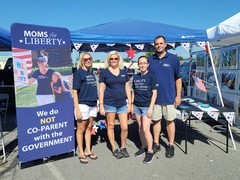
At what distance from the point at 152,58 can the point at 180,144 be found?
6.24ft

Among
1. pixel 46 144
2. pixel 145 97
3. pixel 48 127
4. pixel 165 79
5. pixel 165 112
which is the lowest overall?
pixel 46 144

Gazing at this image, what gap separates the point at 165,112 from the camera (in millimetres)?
4465

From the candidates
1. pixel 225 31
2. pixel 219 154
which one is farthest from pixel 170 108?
pixel 225 31

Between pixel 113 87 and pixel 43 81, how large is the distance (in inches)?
41.3

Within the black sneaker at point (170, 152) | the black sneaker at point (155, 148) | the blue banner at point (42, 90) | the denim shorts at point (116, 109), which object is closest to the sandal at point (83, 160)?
the blue banner at point (42, 90)

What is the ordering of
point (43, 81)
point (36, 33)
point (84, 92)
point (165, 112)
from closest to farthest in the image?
point (36, 33), point (43, 81), point (84, 92), point (165, 112)

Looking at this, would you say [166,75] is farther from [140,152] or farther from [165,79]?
[140,152]

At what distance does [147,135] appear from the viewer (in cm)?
434

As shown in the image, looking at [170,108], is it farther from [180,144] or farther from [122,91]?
[180,144]

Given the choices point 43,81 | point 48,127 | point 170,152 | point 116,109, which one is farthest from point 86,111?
point 170,152

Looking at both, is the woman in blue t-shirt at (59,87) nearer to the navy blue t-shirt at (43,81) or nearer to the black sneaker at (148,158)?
the navy blue t-shirt at (43,81)

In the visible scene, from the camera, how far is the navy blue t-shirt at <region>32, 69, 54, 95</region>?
3965 millimetres

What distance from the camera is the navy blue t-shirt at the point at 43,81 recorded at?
3965mm

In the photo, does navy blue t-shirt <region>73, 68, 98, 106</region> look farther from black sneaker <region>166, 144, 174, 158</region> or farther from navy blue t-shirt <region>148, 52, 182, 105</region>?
black sneaker <region>166, 144, 174, 158</region>
